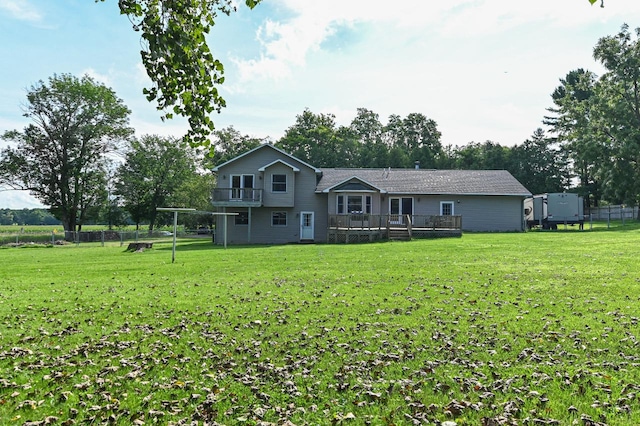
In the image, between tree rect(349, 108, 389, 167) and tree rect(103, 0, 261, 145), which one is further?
tree rect(349, 108, 389, 167)

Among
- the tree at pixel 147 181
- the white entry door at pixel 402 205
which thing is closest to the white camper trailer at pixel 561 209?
the white entry door at pixel 402 205

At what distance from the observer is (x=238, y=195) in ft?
95.8

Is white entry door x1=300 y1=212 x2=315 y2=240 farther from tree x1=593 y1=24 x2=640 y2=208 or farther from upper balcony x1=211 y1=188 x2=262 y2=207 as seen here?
tree x1=593 y1=24 x2=640 y2=208

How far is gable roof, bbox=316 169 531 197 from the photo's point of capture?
30922 millimetres

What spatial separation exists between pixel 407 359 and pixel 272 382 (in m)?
1.65

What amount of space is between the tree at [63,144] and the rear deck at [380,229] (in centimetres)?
3250

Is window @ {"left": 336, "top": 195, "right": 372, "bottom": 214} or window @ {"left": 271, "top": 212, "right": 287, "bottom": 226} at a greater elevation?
window @ {"left": 336, "top": 195, "right": 372, "bottom": 214}

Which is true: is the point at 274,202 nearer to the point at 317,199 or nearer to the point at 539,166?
the point at 317,199

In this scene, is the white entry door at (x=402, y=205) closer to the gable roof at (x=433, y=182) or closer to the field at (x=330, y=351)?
the gable roof at (x=433, y=182)

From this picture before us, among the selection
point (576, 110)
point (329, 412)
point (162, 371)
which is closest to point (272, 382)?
point (329, 412)

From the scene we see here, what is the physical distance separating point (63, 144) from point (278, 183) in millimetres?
27985

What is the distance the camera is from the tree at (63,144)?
43.8 meters

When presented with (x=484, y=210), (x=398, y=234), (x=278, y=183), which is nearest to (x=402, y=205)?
(x=484, y=210)

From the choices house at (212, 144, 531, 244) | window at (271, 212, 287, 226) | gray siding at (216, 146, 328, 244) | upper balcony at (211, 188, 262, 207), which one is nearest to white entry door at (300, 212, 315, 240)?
house at (212, 144, 531, 244)
